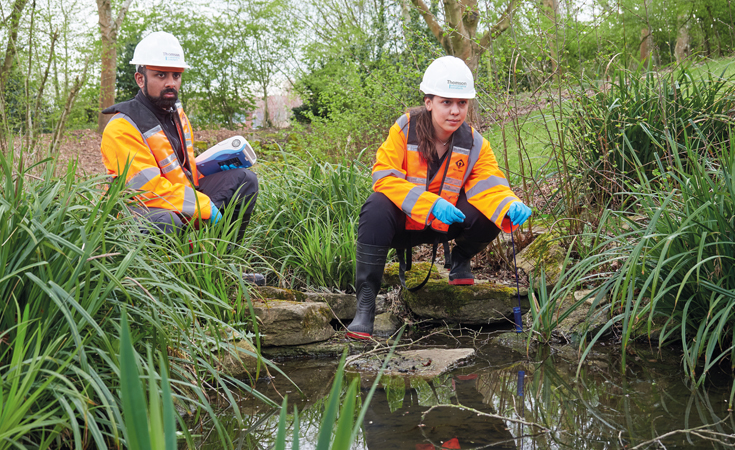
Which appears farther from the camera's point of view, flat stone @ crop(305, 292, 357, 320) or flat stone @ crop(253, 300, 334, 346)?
flat stone @ crop(305, 292, 357, 320)

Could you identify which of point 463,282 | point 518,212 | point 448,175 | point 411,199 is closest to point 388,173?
point 411,199

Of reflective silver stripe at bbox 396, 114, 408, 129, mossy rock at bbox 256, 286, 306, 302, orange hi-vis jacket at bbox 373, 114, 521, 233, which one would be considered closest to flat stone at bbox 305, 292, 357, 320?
mossy rock at bbox 256, 286, 306, 302

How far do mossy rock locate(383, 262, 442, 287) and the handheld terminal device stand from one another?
1235 mm

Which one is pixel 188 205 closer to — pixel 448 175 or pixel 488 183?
pixel 448 175

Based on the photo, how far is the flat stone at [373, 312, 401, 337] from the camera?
3.55 m

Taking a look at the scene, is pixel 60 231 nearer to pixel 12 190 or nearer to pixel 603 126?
pixel 12 190

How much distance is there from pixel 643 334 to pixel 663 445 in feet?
4.15

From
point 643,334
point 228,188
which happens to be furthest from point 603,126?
point 228,188

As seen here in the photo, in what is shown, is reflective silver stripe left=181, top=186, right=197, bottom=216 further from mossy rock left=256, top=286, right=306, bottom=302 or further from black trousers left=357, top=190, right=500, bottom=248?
black trousers left=357, top=190, right=500, bottom=248

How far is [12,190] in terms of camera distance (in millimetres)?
1922

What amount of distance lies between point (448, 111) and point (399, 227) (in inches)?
28.6

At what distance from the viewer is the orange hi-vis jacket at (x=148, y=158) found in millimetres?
3309

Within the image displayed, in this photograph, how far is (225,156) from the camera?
154 inches

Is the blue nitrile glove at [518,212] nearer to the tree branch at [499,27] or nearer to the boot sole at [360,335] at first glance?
the boot sole at [360,335]
